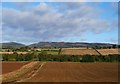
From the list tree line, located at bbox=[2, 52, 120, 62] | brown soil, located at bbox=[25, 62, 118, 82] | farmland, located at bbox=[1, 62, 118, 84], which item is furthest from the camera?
tree line, located at bbox=[2, 52, 120, 62]

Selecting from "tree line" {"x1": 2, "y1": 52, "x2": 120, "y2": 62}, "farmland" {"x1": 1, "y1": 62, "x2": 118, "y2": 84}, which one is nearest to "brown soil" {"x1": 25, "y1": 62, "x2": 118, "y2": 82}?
"farmland" {"x1": 1, "y1": 62, "x2": 118, "y2": 84}

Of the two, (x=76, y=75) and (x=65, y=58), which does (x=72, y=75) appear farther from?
(x=65, y=58)

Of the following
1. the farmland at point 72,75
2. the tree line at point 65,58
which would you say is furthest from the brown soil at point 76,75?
the tree line at point 65,58

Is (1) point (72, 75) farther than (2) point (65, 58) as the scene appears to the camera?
No

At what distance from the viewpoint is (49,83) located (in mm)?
18844

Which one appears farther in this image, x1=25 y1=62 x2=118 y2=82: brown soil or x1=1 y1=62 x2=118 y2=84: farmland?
x1=25 y1=62 x2=118 y2=82: brown soil

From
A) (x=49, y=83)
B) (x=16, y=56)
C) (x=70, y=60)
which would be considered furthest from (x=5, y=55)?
(x=49, y=83)

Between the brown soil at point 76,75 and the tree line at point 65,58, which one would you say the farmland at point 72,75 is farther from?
the tree line at point 65,58

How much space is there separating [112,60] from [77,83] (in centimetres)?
5727

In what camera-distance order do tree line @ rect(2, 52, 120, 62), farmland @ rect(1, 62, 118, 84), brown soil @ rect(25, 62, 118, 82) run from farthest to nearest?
tree line @ rect(2, 52, 120, 62) < brown soil @ rect(25, 62, 118, 82) < farmland @ rect(1, 62, 118, 84)

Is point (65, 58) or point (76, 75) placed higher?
point (76, 75)

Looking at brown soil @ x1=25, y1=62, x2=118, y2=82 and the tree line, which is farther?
the tree line

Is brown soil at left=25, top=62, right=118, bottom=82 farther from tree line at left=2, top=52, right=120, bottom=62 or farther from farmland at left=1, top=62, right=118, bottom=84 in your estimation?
tree line at left=2, top=52, right=120, bottom=62

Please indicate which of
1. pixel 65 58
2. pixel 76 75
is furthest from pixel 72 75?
pixel 65 58
